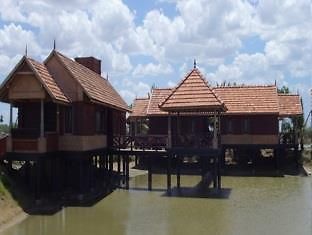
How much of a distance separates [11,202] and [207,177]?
49.0 feet

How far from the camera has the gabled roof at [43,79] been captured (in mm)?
21969

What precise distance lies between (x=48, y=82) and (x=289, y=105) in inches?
807

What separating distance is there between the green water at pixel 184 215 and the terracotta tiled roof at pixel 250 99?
363 inches

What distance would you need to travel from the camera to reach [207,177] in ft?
104

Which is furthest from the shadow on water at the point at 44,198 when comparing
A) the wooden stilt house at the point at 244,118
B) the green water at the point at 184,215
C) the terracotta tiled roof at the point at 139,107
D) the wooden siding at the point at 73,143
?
the terracotta tiled roof at the point at 139,107

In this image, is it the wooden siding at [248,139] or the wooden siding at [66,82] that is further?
the wooden siding at [248,139]

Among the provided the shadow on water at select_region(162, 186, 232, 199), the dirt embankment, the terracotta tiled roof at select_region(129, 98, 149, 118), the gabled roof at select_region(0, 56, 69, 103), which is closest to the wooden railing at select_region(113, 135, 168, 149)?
the shadow on water at select_region(162, 186, 232, 199)

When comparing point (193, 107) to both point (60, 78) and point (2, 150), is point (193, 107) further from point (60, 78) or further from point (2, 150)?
point (2, 150)

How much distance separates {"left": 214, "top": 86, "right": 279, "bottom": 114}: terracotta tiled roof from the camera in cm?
3509

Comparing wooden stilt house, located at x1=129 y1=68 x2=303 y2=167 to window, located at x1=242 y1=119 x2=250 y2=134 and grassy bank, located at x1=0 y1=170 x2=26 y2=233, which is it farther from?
grassy bank, located at x1=0 y1=170 x2=26 y2=233

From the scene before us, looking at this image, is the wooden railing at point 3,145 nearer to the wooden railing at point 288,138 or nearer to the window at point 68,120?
the window at point 68,120

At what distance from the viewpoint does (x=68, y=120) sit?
24.3 meters

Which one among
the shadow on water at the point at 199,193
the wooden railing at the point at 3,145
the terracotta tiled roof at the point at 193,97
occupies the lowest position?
the shadow on water at the point at 199,193

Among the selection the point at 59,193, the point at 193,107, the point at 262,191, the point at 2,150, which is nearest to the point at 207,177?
the point at 262,191
